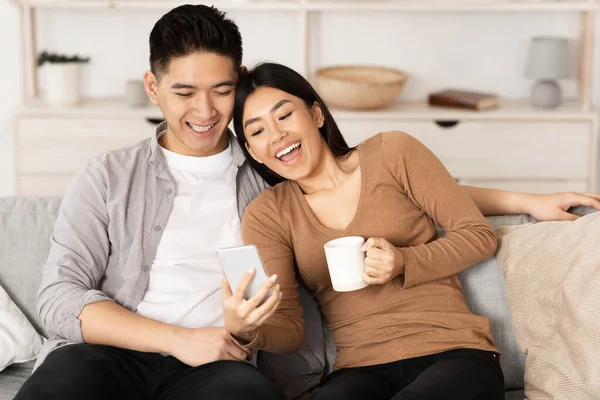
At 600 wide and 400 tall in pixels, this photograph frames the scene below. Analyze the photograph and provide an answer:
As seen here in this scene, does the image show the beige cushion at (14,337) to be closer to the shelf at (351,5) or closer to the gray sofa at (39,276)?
the gray sofa at (39,276)

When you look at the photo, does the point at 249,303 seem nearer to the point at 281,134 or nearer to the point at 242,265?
the point at 242,265

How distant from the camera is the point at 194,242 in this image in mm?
1918

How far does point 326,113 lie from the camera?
198cm

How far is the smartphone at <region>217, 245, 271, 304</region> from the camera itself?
1507 millimetres

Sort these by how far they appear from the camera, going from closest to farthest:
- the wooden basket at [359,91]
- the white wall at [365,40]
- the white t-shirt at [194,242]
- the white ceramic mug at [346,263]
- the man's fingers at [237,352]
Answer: the white ceramic mug at [346,263] < the man's fingers at [237,352] < the white t-shirt at [194,242] < the wooden basket at [359,91] < the white wall at [365,40]

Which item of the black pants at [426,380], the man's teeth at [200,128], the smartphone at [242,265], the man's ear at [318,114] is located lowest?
the black pants at [426,380]

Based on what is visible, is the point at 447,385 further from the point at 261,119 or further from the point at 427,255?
the point at 261,119

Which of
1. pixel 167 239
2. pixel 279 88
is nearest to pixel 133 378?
pixel 167 239

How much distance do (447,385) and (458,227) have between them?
38 cm

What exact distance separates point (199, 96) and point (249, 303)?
57 cm

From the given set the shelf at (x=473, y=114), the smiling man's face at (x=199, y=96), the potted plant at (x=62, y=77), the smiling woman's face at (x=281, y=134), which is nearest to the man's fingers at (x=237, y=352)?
the smiling woman's face at (x=281, y=134)

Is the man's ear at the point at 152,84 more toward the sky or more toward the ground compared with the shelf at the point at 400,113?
more toward the sky

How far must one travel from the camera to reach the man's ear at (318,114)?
1960 mm

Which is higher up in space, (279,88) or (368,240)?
(279,88)
